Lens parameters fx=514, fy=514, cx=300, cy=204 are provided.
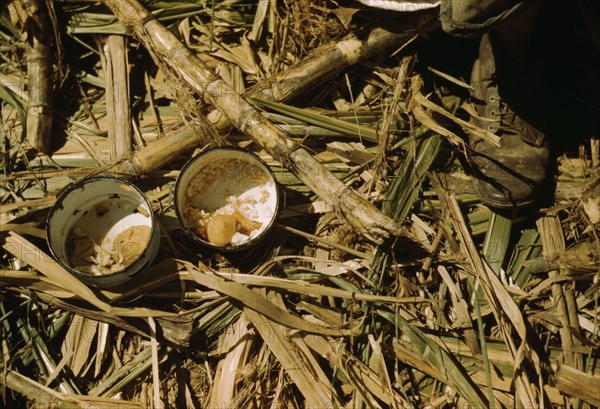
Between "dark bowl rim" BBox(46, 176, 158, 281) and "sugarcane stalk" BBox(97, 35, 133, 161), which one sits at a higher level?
"sugarcane stalk" BBox(97, 35, 133, 161)

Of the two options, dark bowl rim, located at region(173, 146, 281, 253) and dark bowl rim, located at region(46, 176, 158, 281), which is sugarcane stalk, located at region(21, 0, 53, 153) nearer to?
dark bowl rim, located at region(46, 176, 158, 281)

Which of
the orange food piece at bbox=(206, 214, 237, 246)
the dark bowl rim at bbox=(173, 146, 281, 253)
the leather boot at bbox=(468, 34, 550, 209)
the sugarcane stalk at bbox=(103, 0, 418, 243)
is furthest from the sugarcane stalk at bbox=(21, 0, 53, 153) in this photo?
the leather boot at bbox=(468, 34, 550, 209)

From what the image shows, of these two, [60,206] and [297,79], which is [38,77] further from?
[297,79]

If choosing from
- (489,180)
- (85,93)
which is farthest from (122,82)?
(489,180)

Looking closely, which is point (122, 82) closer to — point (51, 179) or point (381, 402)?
point (51, 179)

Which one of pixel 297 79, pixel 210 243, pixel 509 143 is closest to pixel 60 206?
pixel 210 243
